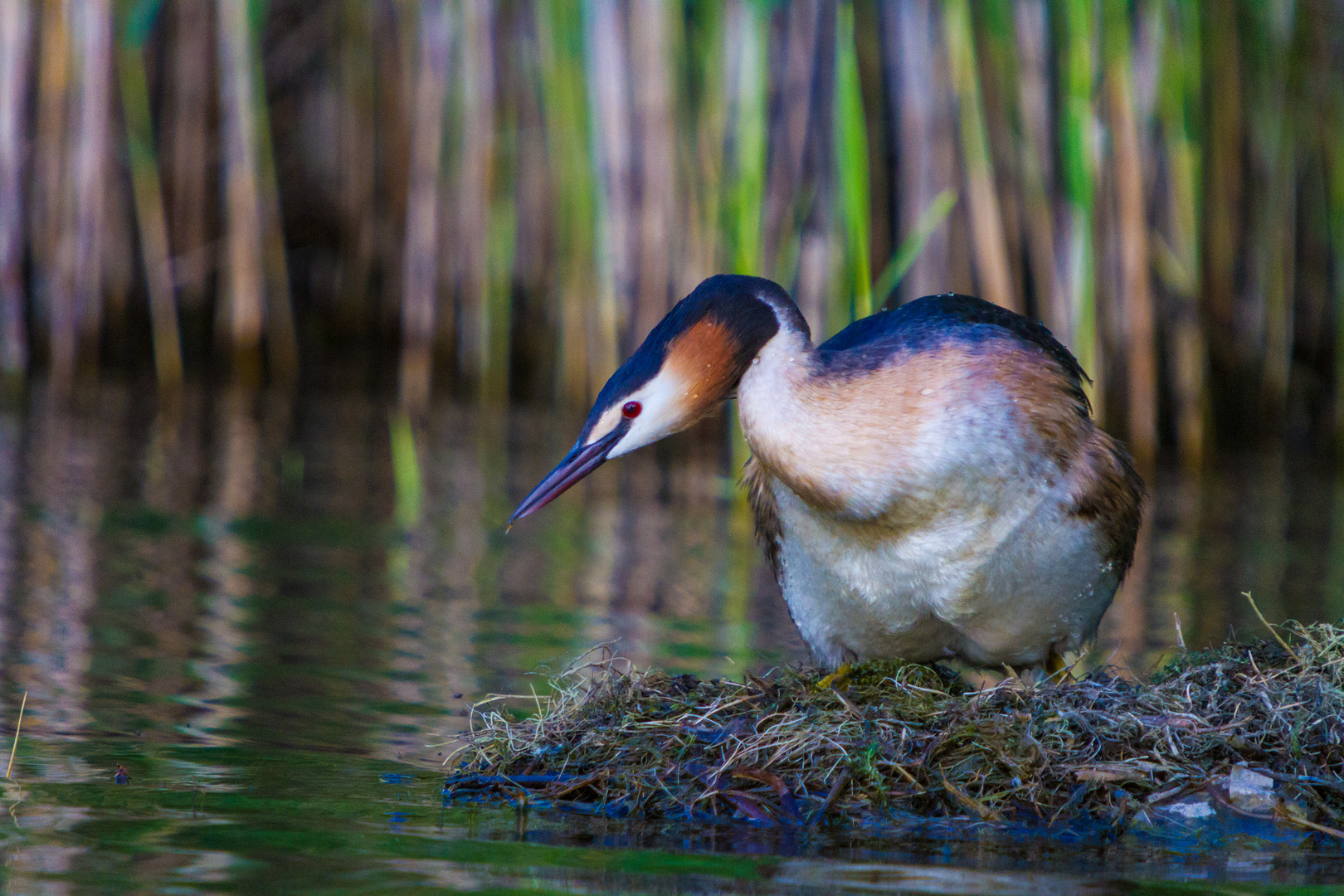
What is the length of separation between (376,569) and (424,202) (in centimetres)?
485

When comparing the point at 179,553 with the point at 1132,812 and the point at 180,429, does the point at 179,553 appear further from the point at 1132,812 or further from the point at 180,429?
the point at 1132,812

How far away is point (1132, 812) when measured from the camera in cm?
340

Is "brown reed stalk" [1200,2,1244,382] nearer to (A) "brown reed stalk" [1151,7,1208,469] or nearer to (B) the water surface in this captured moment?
(A) "brown reed stalk" [1151,7,1208,469]

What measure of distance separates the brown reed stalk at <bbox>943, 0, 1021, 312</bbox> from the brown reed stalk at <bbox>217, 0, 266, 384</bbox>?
14.4ft

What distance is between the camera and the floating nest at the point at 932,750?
11.3 ft

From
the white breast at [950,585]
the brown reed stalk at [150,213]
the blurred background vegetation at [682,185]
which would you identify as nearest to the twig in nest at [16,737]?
the white breast at [950,585]

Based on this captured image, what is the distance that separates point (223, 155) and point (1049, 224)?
663cm

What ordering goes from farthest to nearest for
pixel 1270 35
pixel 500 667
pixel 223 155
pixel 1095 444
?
1. pixel 223 155
2. pixel 1270 35
3. pixel 500 667
4. pixel 1095 444

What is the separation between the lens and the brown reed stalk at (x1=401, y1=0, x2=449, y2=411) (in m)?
10.7

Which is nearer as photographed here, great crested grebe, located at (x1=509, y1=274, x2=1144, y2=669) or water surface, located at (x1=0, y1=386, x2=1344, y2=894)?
water surface, located at (x1=0, y1=386, x2=1344, y2=894)

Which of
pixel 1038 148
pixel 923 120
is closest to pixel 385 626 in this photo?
pixel 923 120

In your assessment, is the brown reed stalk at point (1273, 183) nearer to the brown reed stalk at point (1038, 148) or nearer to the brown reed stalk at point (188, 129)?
the brown reed stalk at point (1038, 148)

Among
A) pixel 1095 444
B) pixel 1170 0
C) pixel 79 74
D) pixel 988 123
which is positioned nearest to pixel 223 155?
pixel 79 74

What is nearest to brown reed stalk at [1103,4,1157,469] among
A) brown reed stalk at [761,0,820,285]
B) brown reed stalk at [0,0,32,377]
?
brown reed stalk at [761,0,820,285]
